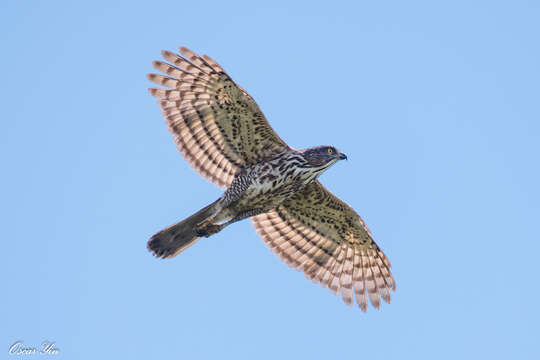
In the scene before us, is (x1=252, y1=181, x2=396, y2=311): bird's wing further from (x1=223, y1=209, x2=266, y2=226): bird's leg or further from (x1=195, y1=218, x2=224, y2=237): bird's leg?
(x1=195, y1=218, x2=224, y2=237): bird's leg

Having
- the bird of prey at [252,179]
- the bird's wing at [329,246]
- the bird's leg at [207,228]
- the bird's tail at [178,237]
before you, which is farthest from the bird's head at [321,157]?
the bird's leg at [207,228]

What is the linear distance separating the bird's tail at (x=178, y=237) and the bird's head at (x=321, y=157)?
1.61 m

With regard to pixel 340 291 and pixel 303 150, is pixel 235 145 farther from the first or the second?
pixel 340 291

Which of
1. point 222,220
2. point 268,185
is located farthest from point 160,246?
point 268,185

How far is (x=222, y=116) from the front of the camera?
1258 centimetres

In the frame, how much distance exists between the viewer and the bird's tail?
1230cm

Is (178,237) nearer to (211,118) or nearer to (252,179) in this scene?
(252,179)

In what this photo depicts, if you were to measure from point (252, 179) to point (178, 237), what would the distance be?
4.68 ft

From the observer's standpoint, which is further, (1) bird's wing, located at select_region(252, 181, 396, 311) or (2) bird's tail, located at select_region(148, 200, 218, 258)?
(1) bird's wing, located at select_region(252, 181, 396, 311)

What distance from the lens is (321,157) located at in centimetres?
1230

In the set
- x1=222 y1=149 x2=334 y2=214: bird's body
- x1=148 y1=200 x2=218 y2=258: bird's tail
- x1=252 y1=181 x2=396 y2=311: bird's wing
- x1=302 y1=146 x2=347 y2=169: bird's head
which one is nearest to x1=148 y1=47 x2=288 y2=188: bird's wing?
x1=222 y1=149 x2=334 y2=214: bird's body

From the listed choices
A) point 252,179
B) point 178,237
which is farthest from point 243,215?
point 178,237

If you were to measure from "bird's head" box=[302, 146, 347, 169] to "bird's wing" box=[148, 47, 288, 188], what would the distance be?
48cm

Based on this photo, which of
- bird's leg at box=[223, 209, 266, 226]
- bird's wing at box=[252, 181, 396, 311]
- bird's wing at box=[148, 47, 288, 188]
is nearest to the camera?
bird's wing at box=[148, 47, 288, 188]
